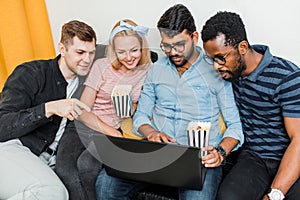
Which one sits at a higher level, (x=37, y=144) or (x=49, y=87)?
(x=49, y=87)

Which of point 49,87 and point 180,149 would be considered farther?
point 49,87

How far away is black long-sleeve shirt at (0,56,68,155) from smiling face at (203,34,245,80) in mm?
642

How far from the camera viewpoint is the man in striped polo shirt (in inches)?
54.6

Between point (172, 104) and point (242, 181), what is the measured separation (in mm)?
406

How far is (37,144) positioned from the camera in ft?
5.53

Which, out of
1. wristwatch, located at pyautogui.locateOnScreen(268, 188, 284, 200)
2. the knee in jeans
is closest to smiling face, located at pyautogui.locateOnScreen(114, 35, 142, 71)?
the knee in jeans

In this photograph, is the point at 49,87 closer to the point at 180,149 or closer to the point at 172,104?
the point at 172,104

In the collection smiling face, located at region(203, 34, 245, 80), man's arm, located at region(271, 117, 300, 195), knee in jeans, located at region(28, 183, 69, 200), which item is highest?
smiling face, located at region(203, 34, 245, 80)

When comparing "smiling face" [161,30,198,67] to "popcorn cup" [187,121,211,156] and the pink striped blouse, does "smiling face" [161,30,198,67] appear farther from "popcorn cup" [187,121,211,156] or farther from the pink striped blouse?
"popcorn cup" [187,121,211,156]

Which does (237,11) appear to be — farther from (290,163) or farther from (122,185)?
(122,185)

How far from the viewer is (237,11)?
177 centimetres

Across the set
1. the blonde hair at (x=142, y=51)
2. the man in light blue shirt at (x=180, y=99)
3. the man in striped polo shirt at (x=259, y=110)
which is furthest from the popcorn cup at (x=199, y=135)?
the blonde hair at (x=142, y=51)

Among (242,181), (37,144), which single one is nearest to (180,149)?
(242,181)

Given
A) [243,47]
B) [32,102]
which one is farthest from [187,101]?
[32,102]
